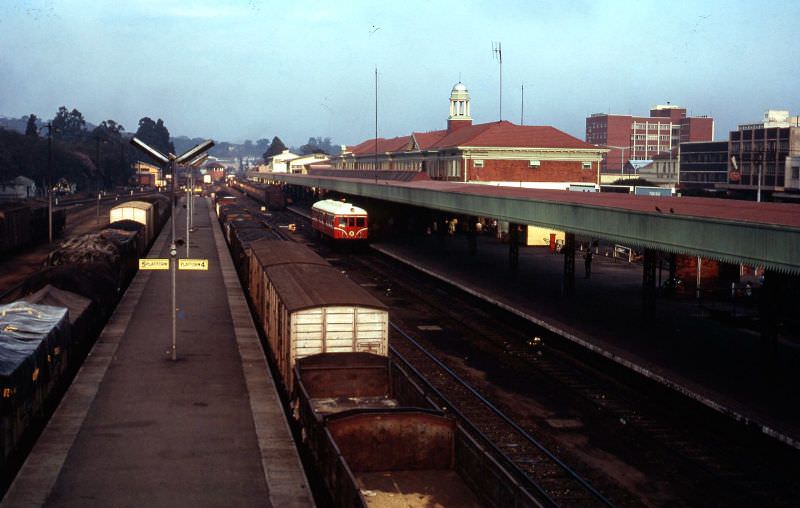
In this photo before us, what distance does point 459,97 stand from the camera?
399 feet

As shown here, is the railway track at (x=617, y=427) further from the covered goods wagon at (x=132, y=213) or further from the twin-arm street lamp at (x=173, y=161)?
the covered goods wagon at (x=132, y=213)

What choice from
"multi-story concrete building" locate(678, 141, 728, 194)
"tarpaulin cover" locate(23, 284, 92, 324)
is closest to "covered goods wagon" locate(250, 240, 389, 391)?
"tarpaulin cover" locate(23, 284, 92, 324)

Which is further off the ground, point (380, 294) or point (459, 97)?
point (459, 97)

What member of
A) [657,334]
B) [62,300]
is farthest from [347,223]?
[62,300]

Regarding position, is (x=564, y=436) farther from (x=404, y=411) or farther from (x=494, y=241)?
(x=494, y=241)

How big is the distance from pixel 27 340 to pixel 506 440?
11.7 m

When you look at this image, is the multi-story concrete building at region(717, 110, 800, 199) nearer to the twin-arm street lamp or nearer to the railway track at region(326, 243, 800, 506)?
the railway track at region(326, 243, 800, 506)

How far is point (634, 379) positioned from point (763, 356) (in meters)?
3.64

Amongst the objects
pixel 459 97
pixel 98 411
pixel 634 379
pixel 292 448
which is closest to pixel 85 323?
pixel 98 411

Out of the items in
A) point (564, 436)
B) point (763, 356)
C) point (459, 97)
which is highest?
point (459, 97)

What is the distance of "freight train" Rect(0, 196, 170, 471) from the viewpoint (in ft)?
55.0

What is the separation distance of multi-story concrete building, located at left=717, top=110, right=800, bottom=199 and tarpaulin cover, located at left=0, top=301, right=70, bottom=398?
300ft

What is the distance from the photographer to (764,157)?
345ft

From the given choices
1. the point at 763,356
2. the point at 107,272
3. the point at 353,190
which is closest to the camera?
the point at 763,356
